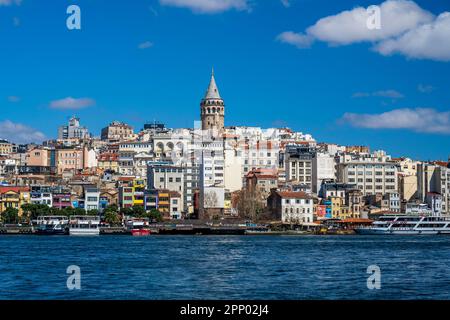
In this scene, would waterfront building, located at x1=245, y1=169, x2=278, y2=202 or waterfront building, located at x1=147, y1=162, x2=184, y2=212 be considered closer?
waterfront building, located at x1=245, y1=169, x2=278, y2=202

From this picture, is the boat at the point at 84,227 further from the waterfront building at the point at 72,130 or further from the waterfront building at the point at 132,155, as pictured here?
the waterfront building at the point at 72,130

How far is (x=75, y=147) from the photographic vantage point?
88562 mm

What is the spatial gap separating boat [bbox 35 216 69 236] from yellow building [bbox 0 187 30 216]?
4.79 meters

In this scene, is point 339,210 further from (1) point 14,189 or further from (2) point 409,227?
(1) point 14,189

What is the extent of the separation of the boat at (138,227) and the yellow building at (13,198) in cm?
925

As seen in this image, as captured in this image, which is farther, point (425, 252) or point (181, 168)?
point (181, 168)

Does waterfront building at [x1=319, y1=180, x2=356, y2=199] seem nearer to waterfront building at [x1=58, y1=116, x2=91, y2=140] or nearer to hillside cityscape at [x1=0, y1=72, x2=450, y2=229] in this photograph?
hillside cityscape at [x1=0, y1=72, x2=450, y2=229]

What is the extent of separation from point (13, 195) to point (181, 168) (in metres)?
12.8

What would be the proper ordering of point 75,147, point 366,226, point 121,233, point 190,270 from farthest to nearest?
1. point 75,147
2. point 366,226
3. point 121,233
4. point 190,270

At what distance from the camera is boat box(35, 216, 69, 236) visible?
53.3 metres

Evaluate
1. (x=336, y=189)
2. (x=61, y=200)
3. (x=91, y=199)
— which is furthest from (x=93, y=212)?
(x=336, y=189)

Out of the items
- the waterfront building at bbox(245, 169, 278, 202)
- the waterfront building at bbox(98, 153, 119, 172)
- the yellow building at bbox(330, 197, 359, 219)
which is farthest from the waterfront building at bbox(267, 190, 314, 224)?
the waterfront building at bbox(98, 153, 119, 172)
